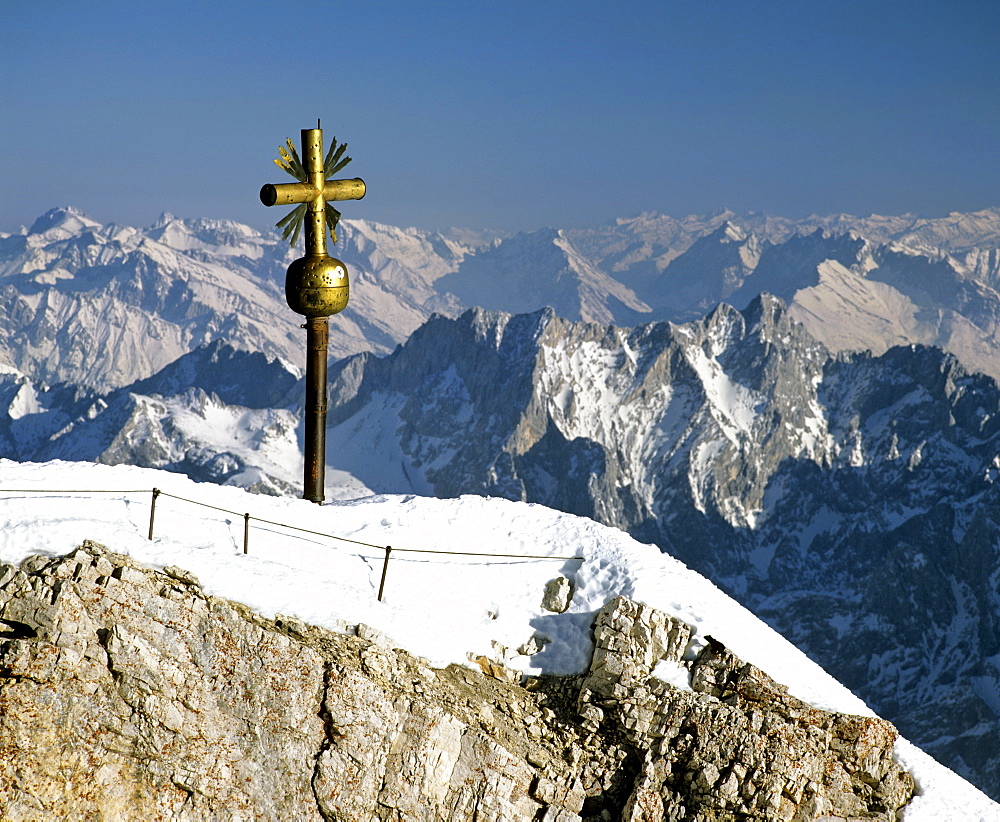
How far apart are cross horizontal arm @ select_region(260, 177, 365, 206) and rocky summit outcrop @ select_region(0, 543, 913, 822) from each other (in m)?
9.41

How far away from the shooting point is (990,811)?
57.6 ft

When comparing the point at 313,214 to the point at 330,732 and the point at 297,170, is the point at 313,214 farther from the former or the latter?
the point at 330,732

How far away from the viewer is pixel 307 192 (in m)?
21.9

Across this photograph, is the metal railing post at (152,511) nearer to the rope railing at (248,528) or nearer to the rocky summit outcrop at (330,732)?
the rope railing at (248,528)

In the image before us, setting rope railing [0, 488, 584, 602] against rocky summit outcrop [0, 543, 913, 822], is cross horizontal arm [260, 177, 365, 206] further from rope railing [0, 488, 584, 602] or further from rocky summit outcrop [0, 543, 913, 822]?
rocky summit outcrop [0, 543, 913, 822]

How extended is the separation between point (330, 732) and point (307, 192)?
13188mm

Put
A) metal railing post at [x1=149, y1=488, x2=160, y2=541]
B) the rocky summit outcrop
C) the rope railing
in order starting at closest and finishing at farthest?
the rocky summit outcrop
metal railing post at [x1=149, y1=488, x2=160, y2=541]
the rope railing

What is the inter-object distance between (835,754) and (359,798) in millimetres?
9640

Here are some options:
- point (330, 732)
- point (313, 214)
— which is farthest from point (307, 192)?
point (330, 732)

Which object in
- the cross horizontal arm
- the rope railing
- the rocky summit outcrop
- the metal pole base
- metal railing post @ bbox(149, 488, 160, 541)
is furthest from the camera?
the metal pole base

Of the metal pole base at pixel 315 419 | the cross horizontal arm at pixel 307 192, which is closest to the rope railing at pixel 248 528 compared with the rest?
the metal pole base at pixel 315 419

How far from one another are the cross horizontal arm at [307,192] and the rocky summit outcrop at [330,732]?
9.41 metres

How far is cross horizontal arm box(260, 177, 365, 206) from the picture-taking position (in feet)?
69.9

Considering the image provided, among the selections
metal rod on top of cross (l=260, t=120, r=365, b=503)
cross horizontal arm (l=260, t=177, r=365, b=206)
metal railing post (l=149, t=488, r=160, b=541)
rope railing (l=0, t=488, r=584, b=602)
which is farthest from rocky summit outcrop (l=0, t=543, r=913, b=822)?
cross horizontal arm (l=260, t=177, r=365, b=206)
